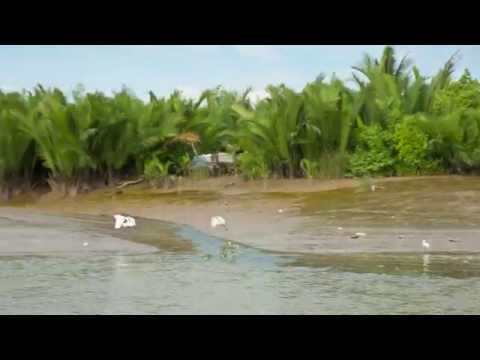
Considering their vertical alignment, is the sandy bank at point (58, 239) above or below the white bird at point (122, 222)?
below

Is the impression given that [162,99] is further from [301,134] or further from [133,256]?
[133,256]

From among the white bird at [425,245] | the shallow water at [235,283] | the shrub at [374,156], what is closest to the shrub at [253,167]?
the shrub at [374,156]

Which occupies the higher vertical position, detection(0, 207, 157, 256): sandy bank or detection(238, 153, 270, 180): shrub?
detection(238, 153, 270, 180): shrub

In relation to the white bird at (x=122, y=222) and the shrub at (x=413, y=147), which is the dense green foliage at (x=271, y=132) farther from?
A: the white bird at (x=122, y=222)

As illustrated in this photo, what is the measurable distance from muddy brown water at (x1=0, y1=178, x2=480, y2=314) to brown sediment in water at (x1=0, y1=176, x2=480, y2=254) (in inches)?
1.6

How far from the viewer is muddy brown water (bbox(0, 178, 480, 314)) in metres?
7.43

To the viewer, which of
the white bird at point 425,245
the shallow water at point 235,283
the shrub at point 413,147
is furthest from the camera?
the shrub at point 413,147

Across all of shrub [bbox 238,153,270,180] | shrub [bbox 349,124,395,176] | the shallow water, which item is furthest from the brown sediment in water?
the shallow water

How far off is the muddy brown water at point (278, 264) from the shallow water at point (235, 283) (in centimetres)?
1

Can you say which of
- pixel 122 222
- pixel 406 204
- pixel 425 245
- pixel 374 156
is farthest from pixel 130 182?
pixel 425 245

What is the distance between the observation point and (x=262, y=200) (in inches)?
673

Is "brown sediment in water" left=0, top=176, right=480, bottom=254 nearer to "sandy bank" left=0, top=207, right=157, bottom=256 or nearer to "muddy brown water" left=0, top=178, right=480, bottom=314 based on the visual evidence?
"muddy brown water" left=0, top=178, right=480, bottom=314

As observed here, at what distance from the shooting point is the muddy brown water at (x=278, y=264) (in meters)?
7.43
